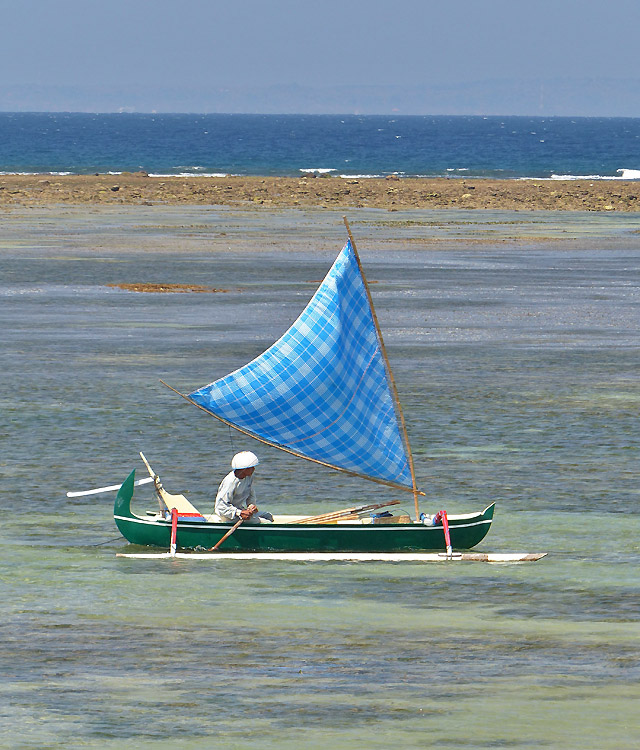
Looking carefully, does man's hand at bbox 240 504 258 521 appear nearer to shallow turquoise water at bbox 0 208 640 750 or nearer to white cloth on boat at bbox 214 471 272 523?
white cloth on boat at bbox 214 471 272 523

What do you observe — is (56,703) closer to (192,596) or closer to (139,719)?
(139,719)

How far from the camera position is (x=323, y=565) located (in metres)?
18.1

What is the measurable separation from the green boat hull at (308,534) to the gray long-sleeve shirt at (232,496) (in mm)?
133

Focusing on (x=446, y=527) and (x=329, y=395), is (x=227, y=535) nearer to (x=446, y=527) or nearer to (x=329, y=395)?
(x=446, y=527)

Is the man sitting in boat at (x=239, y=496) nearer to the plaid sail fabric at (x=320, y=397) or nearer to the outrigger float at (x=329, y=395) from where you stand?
the outrigger float at (x=329, y=395)

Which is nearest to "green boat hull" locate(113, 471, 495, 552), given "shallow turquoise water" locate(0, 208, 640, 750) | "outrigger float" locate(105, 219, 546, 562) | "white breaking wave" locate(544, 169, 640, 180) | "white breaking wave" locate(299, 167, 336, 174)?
"shallow turquoise water" locate(0, 208, 640, 750)

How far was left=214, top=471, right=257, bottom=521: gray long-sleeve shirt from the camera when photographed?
1822 centimetres

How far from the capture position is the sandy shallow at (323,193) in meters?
88.9

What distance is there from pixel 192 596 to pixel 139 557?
1789 mm

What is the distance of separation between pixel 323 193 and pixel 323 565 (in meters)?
77.4

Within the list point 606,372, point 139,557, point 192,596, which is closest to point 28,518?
point 139,557

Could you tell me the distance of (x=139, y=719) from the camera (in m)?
12.8

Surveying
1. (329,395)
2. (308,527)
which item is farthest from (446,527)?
(329,395)

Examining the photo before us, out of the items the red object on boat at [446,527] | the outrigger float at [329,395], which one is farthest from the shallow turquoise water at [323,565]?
the outrigger float at [329,395]
